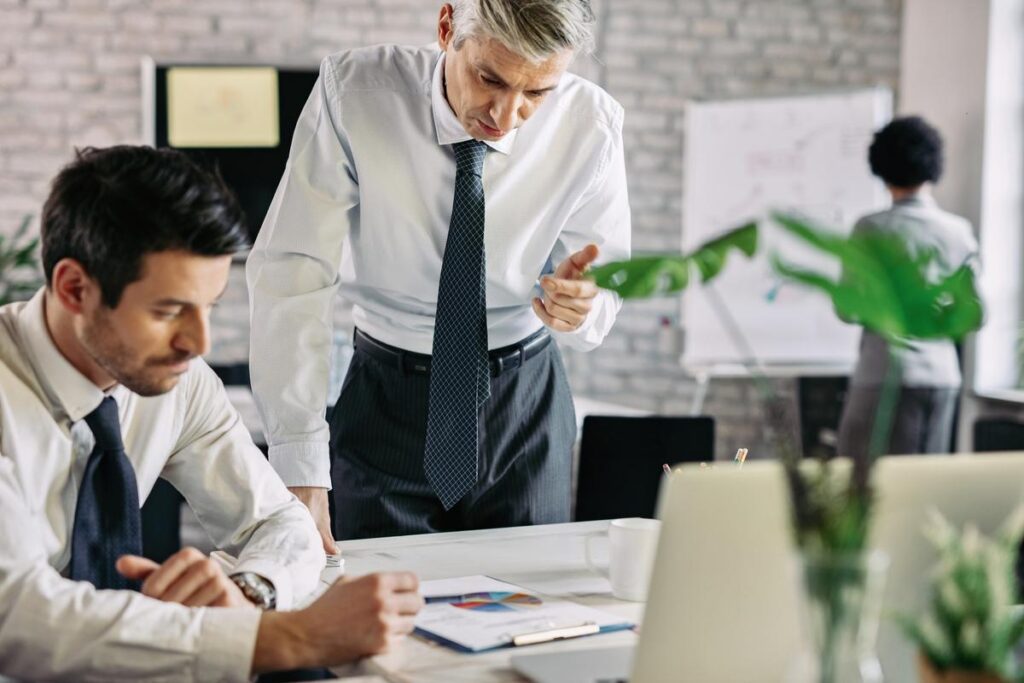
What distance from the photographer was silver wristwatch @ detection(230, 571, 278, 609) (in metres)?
1.38

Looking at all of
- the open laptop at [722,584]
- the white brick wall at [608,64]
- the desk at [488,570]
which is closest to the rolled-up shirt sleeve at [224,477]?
the desk at [488,570]

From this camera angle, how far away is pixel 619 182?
2.14 metres

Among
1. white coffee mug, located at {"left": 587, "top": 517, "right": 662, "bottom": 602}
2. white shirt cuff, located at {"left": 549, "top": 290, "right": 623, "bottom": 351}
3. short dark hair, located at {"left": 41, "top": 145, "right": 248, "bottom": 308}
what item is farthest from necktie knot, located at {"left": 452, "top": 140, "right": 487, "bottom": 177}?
white coffee mug, located at {"left": 587, "top": 517, "right": 662, "bottom": 602}

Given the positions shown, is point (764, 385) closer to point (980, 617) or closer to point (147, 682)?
point (980, 617)

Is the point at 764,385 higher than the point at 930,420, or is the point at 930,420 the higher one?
the point at 764,385

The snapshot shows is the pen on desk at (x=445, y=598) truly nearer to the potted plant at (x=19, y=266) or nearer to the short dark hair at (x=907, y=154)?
the potted plant at (x=19, y=266)

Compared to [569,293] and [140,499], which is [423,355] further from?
[140,499]

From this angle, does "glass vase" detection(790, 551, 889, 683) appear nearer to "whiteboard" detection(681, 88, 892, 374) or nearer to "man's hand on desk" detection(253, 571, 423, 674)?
"man's hand on desk" detection(253, 571, 423, 674)

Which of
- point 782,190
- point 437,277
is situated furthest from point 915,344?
point 437,277

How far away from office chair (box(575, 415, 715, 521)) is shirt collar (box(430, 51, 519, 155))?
0.93m

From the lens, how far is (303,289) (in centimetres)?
192

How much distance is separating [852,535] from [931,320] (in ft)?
0.54

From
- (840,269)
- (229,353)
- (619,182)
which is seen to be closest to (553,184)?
(619,182)

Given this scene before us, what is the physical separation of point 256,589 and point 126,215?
0.45m
